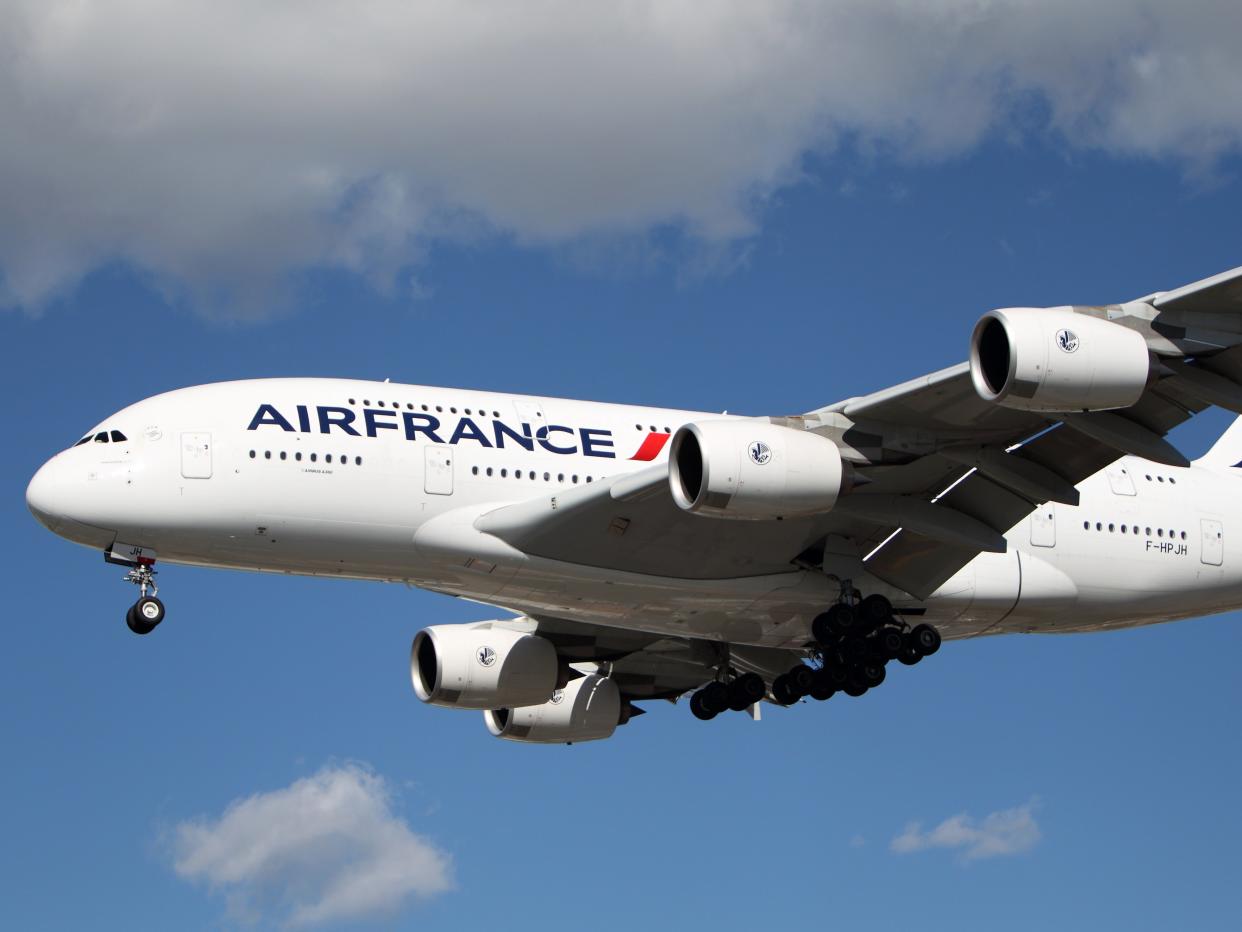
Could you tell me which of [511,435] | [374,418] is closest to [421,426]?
[374,418]

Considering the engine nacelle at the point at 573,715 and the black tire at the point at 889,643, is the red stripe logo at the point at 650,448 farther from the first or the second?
the engine nacelle at the point at 573,715

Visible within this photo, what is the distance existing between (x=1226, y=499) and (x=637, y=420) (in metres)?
10.9

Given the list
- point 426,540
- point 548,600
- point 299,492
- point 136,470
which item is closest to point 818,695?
point 548,600

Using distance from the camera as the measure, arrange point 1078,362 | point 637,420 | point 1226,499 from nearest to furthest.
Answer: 1. point 1078,362
2. point 637,420
3. point 1226,499

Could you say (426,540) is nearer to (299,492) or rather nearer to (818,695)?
(299,492)

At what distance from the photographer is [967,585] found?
3141 centimetres

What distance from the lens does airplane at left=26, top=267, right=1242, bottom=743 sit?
83.4 ft

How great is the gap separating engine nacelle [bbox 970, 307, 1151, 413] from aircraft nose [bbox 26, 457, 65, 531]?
13.9 meters

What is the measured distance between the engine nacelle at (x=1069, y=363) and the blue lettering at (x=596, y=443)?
761 cm

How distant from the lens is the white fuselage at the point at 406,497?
28406 millimetres

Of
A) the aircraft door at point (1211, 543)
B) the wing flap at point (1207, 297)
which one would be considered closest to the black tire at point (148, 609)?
the wing flap at point (1207, 297)

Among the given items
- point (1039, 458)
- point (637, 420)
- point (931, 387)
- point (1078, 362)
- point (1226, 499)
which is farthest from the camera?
point (1226, 499)

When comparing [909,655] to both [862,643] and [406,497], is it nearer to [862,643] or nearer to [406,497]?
[862,643]

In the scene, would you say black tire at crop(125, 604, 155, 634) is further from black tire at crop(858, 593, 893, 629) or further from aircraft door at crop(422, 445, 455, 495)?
black tire at crop(858, 593, 893, 629)
